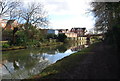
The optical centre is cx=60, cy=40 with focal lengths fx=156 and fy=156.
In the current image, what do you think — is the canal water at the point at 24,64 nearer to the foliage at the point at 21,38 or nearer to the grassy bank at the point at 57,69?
the grassy bank at the point at 57,69

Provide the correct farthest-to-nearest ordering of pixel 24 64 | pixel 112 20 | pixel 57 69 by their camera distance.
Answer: pixel 112 20, pixel 24 64, pixel 57 69

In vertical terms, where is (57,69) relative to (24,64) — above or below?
above

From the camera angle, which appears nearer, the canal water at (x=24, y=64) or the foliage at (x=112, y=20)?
the foliage at (x=112, y=20)

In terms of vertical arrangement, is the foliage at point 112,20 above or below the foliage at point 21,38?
above

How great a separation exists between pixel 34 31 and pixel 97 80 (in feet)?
108

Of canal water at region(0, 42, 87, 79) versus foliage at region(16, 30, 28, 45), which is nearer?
canal water at region(0, 42, 87, 79)

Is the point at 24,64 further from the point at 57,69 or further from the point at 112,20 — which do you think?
the point at 112,20

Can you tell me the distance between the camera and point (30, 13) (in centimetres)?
3784

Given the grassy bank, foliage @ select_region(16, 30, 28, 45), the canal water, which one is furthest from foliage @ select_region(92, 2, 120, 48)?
foliage @ select_region(16, 30, 28, 45)

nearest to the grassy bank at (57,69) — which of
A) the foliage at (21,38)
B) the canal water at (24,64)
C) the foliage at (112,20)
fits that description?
the canal water at (24,64)

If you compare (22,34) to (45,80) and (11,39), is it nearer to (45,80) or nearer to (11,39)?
(11,39)

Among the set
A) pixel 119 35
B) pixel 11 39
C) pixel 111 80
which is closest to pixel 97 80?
pixel 111 80

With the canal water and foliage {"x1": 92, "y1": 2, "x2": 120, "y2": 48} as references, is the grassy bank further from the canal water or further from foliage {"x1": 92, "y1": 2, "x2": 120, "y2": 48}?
foliage {"x1": 92, "y1": 2, "x2": 120, "y2": 48}

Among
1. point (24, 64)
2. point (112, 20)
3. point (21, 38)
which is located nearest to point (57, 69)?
point (24, 64)
